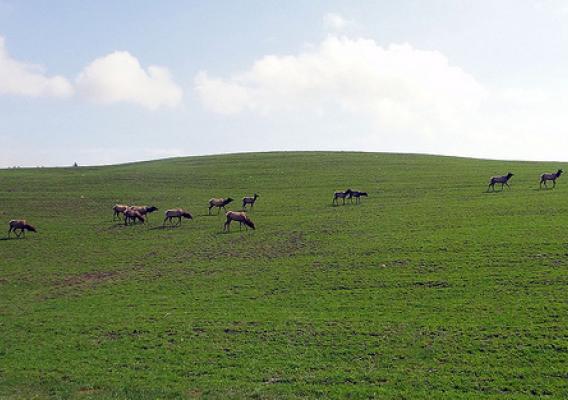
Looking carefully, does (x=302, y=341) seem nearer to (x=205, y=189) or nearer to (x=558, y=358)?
(x=558, y=358)

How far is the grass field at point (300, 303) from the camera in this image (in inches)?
695

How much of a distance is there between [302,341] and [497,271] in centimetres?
1283

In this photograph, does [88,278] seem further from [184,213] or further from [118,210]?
[118,210]

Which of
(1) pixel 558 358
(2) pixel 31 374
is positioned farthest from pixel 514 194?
(2) pixel 31 374

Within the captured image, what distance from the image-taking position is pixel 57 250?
37.2 m

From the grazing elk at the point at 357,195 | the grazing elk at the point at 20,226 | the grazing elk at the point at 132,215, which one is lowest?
the grazing elk at the point at 20,226

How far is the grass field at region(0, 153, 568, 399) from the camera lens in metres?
17.6

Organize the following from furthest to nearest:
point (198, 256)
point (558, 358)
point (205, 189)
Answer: point (205, 189), point (198, 256), point (558, 358)

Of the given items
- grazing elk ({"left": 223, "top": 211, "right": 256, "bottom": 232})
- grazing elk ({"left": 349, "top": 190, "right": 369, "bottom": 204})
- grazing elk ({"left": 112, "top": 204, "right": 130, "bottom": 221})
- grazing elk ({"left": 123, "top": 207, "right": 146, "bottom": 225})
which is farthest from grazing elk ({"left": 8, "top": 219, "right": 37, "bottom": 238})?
grazing elk ({"left": 349, "top": 190, "right": 369, "bottom": 204})

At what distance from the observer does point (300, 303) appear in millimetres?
24703

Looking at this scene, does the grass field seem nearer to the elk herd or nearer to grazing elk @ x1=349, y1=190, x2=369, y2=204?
the elk herd

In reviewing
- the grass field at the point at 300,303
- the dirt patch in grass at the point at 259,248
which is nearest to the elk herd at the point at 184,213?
the grass field at the point at 300,303

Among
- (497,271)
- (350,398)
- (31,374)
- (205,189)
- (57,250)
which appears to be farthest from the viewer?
(205,189)

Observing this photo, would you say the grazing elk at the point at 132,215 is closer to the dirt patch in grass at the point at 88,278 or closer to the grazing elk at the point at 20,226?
the grazing elk at the point at 20,226
